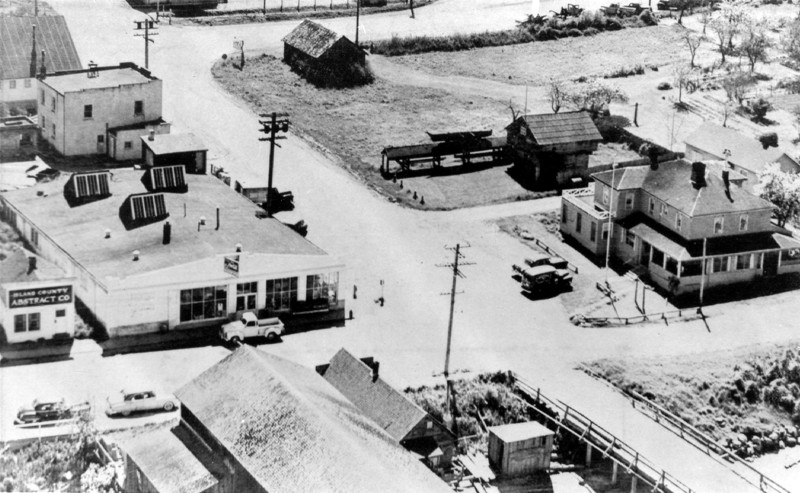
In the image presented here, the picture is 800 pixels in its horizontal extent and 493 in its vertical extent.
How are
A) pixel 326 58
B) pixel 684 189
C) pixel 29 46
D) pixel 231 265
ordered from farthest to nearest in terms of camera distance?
pixel 326 58
pixel 29 46
pixel 684 189
pixel 231 265

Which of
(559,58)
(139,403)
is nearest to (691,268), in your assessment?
(139,403)

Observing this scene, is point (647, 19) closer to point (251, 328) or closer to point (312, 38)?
point (312, 38)

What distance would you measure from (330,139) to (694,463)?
46.1 m

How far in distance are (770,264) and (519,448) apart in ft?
93.7

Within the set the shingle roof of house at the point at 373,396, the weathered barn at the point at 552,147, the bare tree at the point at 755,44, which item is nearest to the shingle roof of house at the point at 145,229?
the shingle roof of house at the point at 373,396

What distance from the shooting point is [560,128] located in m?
95.2

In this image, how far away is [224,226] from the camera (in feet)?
240

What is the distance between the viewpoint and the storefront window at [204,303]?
6675 cm

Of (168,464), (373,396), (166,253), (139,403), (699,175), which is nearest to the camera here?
(168,464)

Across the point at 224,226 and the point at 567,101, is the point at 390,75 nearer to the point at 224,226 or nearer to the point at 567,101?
the point at 567,101

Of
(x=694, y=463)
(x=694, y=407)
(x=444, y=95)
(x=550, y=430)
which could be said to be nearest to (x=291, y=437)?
(x=550, y=430)

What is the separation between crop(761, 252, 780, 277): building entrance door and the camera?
7988 cm

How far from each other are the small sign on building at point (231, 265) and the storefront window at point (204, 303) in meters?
0.95

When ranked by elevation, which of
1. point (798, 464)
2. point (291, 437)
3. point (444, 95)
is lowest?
point (798, 464)
